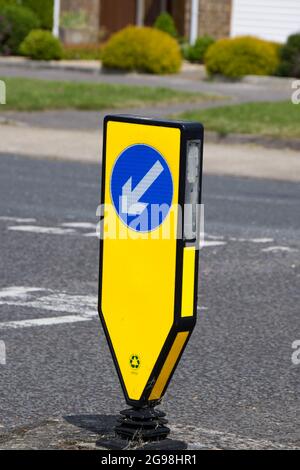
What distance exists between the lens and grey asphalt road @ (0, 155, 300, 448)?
6.37 meters

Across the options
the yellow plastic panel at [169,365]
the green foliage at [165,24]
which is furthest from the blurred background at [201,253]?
the green foliage at [165,24]

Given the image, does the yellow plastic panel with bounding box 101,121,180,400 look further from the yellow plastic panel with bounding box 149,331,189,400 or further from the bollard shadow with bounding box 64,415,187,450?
the bollard shadow with bounding box 64,415,187,450

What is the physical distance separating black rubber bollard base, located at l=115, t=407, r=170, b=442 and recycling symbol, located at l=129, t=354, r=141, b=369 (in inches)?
6.7

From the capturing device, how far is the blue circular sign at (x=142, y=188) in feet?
16.3

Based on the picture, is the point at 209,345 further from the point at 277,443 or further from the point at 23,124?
the point at 23,124

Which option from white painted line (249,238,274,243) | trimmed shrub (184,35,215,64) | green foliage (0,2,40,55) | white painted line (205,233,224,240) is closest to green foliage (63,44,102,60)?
green foliage (0,2,40,55)

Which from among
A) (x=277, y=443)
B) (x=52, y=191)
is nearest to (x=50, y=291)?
(x=277, y=443)

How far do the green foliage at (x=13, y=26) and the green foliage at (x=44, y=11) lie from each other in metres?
1.53

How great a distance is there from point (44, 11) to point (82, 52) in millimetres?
2019

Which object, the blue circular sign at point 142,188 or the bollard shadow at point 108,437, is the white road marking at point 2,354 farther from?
the blue circular sign at point 142,188

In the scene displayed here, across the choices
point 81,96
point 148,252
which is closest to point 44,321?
point 148,252

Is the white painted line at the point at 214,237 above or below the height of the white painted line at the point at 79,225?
above

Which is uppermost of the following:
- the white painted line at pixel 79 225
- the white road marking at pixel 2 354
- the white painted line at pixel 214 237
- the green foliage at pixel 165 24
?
the green foliage at pixel 165 24

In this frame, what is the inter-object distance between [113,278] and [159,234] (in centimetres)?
31
